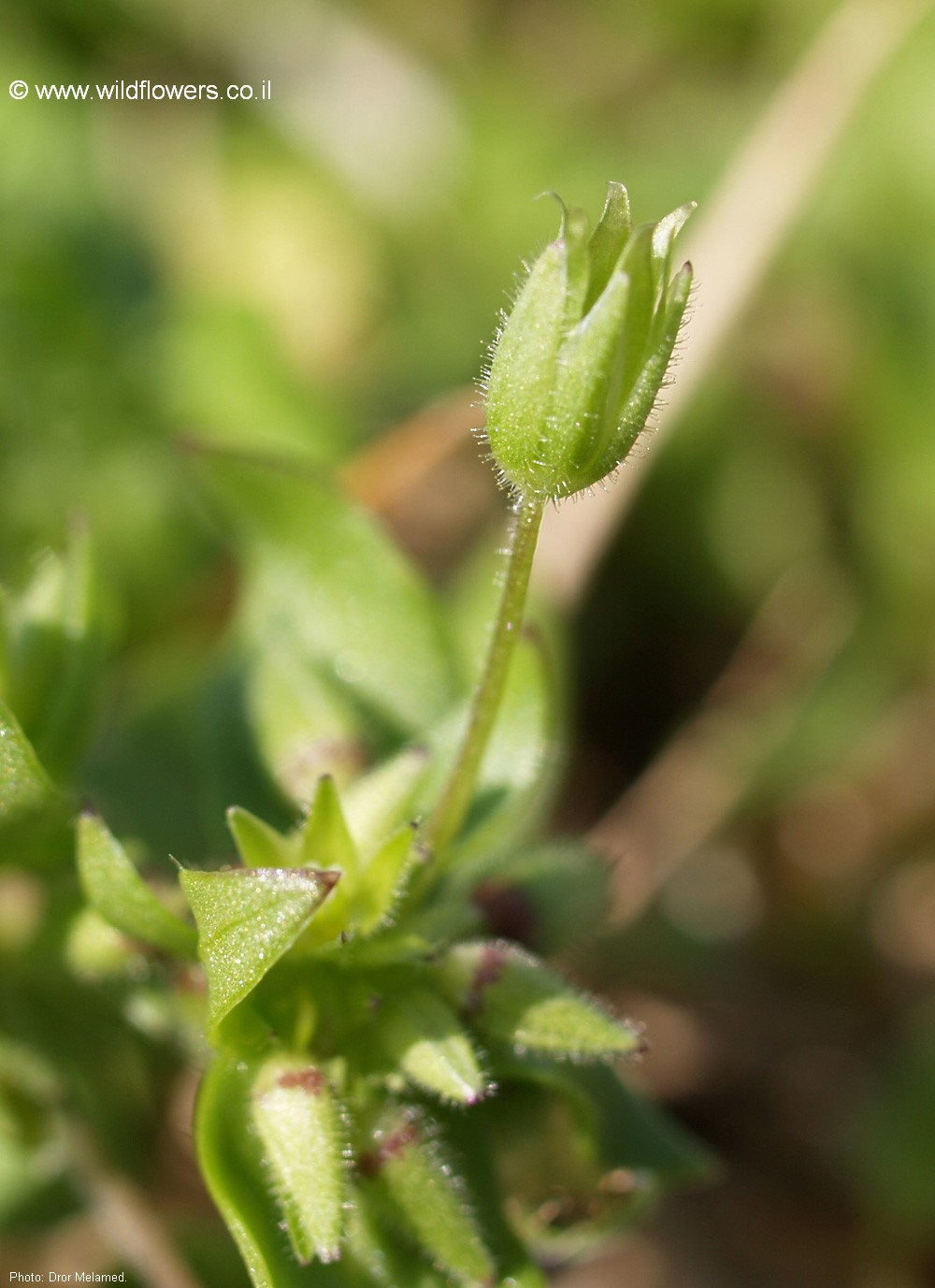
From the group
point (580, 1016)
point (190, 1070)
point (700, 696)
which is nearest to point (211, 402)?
point (700, 696)

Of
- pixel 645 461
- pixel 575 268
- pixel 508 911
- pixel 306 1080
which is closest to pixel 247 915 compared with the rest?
pixel 306 1080

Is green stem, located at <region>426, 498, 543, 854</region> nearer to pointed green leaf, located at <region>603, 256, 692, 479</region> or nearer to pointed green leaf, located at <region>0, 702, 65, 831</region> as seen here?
pointed green leaf, located at <region>603, 256, 692, 479</region>

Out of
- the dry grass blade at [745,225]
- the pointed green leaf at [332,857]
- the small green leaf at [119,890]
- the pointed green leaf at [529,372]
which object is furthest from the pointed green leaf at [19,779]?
the dry grass blade at [745,225]

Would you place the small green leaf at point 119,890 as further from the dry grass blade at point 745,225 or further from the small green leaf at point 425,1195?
the dry grass blade at point 745,225

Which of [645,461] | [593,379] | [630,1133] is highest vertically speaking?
[645,461]

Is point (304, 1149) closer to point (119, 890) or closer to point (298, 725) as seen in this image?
point (119, 890)

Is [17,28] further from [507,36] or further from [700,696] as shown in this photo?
[700,696]
